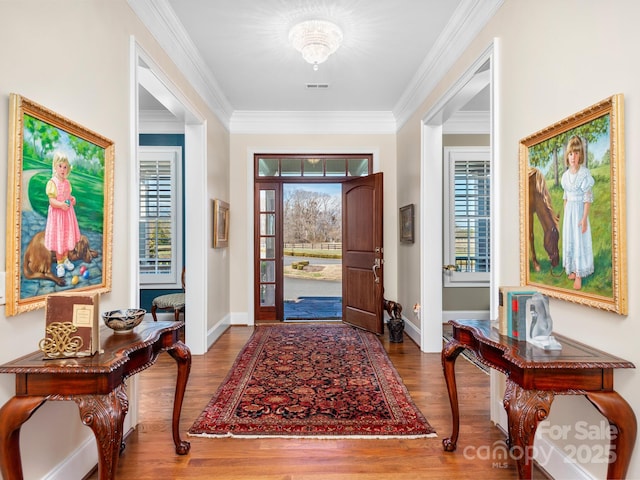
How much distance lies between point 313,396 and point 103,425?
1804mm

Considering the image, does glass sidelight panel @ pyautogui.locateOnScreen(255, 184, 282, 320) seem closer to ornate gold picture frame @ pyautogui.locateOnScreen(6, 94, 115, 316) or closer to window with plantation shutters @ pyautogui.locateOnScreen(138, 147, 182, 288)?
window with plantation shutters @ pyautogui.locateOnScreen(138, 147, 182, 288)

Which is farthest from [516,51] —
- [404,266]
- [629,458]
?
[404,266]

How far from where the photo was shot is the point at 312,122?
562cm

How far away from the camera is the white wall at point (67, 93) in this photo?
1587 millimetres

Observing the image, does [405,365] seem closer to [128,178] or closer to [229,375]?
[229,375]

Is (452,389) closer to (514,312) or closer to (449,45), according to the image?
(514,312)

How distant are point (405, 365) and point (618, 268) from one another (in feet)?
8.40

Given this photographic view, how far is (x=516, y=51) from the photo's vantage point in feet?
7.79

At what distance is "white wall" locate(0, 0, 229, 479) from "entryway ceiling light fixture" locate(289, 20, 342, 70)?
114 centimetres

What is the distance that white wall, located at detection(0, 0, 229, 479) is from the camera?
159 centimetres

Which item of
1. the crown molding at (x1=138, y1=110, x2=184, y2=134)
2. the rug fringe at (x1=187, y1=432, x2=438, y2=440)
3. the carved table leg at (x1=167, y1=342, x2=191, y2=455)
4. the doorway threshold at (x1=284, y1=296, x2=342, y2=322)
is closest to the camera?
the carved table leg at (x1=167, y1=342, x2=191, y2=455)

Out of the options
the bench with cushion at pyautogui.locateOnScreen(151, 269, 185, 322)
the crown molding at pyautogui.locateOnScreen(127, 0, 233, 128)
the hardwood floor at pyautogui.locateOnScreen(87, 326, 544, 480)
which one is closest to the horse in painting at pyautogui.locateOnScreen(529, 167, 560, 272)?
the hardwood floor at pyautogui.locateOnScreen(87, 326, 544, 480)

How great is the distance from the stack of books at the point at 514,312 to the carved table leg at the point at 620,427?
15.4 inches

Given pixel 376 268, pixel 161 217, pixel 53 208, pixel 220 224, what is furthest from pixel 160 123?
pixel 53 208
